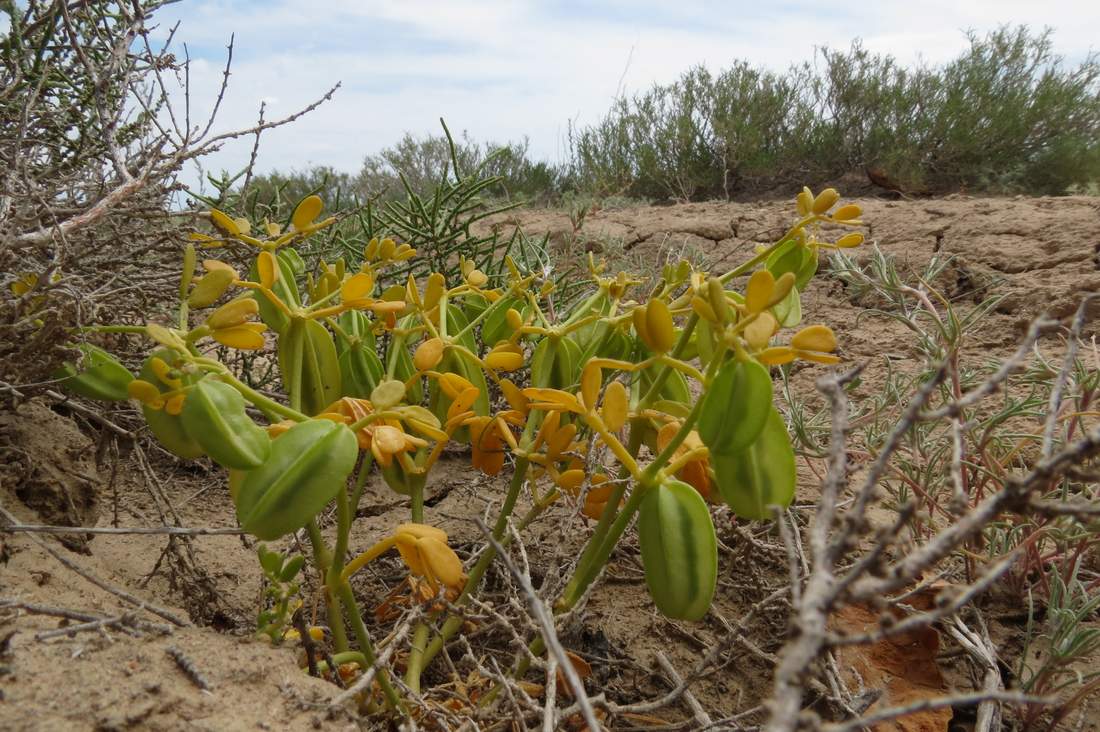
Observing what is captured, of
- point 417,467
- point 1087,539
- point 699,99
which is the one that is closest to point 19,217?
point 417,467

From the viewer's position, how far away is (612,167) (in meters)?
7.36

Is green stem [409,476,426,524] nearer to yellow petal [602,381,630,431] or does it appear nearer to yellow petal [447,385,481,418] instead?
yellow petal [447,385,481,418]

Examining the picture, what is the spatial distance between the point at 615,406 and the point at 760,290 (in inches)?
8.4

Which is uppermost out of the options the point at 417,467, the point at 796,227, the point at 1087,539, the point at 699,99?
the point at 699,99

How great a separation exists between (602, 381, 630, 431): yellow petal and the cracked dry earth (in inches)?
11.5

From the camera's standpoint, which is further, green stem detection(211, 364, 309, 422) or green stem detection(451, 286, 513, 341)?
green stem detection(451, 286, 513, 341)

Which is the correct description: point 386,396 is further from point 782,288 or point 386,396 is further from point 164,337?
point 782,288

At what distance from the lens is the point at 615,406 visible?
881 millimetres

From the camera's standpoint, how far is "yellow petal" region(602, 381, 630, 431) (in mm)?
871

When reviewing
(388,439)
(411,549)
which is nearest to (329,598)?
(411,549)

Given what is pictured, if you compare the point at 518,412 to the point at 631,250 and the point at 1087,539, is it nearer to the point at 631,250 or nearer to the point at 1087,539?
the point at 1087,539

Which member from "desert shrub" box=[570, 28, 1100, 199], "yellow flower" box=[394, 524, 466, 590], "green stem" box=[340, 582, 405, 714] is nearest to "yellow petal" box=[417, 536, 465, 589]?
"yellow flower" box=[394, 524, 466, 590]

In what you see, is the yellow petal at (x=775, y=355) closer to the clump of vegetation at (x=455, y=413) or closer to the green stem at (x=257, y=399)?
the clump of vegetation at (x=455, y=413)

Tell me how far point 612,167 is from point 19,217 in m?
6.63
